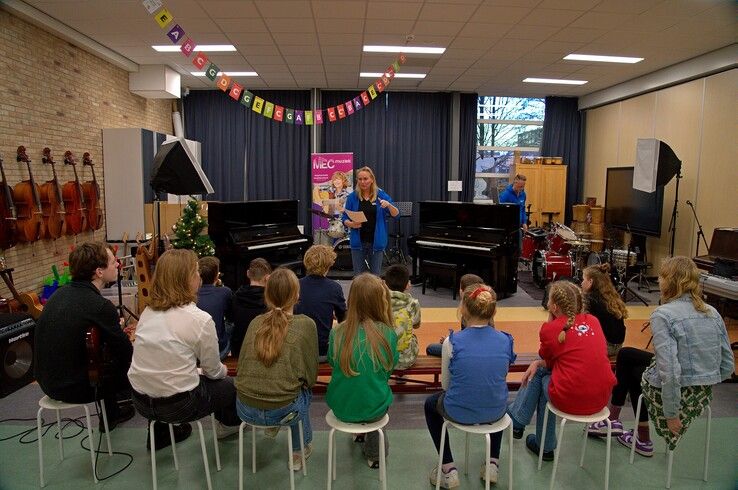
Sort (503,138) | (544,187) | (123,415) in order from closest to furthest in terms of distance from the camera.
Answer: (123,415) < (544,187) < (503,138)

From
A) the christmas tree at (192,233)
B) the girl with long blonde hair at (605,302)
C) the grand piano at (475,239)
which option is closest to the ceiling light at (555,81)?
the grand piano at (475,239)

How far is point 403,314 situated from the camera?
2.83 metres

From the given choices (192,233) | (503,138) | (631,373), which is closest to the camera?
(631,373)

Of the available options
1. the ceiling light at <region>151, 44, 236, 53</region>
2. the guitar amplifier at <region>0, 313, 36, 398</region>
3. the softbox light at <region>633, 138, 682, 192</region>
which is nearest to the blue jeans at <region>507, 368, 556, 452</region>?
the guitar amplifier at <region>0, 313, 36, 398</region>

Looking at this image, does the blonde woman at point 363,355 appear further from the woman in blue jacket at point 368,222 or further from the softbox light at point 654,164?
the softbox light at point 654,164

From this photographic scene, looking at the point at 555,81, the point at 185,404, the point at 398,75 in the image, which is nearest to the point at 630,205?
the point at 555,81

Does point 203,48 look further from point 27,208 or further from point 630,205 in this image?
point 630,205

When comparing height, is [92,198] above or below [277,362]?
above

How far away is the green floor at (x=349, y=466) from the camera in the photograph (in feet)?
8.05

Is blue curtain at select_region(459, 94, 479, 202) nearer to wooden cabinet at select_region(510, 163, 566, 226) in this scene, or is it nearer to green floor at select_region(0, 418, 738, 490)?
wooden cabinet at select_region(510, 163, 566, 226)

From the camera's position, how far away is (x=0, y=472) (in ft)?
→ 8.45

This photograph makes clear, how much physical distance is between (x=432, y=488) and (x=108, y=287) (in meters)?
4.29

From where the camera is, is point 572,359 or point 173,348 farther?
point 572,359

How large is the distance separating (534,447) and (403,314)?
3.29ft
